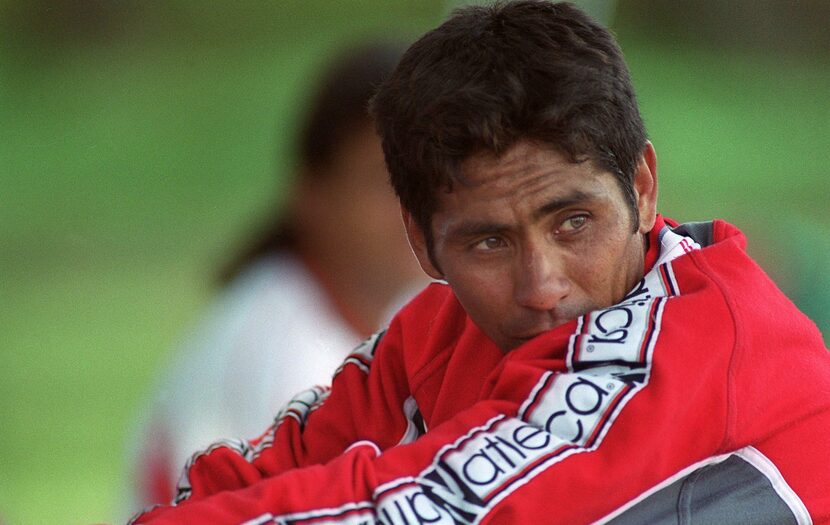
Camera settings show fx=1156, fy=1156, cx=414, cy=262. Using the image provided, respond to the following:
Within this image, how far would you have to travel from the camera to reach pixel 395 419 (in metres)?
1.68

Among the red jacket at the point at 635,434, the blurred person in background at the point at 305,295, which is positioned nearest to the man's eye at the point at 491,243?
the red jacket at the point at 635,434

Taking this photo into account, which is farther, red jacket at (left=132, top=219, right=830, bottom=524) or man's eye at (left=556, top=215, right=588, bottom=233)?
man's eye at (left=556, top=215, right=588, bottom=233)

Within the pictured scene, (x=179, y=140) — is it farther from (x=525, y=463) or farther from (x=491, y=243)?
(x=525, y=463)

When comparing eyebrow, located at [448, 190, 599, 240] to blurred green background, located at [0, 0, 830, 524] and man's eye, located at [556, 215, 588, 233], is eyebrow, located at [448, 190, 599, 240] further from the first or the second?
blurred green background, located at [0, 0, 830, 524]

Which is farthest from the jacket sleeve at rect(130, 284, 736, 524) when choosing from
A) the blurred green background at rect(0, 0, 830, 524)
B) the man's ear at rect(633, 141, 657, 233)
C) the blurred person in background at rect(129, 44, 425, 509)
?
the blurred green background at rect(0, 0, 830, 524)

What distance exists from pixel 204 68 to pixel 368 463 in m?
4.72

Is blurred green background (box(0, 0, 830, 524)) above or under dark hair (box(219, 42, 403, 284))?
above

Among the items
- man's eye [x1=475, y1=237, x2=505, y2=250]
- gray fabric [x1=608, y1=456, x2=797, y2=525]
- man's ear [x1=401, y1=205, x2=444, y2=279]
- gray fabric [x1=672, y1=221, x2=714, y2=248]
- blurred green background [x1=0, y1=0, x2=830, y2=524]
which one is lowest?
gray fabric [x1=608, y1=456, x2=797, y2=525]

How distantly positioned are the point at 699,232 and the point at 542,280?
297mm

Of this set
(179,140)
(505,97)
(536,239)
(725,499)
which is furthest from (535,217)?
(179,140)

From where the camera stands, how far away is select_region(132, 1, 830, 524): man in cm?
124

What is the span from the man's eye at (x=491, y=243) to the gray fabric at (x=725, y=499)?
36 centimetres

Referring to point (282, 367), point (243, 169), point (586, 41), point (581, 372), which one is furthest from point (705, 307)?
point (243, 169)

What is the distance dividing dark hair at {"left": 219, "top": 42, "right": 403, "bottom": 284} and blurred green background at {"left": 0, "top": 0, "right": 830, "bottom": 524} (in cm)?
241
